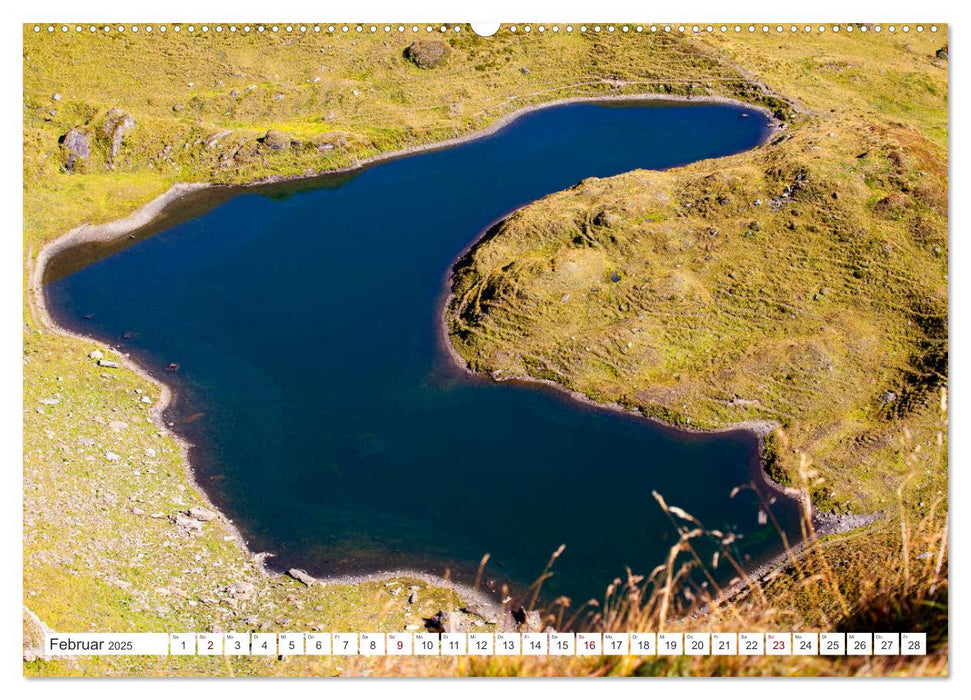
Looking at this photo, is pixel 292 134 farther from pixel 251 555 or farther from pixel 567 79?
pixel 251 555

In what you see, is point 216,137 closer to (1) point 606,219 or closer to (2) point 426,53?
(2) point 426,53

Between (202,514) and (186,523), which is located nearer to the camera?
(186,523)

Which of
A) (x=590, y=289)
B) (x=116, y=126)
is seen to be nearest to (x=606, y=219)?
(x=590, y=289)

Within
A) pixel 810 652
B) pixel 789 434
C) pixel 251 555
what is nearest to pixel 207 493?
pixel 251 555

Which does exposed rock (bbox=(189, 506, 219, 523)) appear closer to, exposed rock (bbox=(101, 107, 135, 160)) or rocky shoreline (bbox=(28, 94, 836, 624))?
rocky shoreline (bbox=(28, 94, 836, 624))

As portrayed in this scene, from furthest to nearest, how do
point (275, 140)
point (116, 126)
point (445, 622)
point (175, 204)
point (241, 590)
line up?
point (275, 140), point (116, 126), point (175, 204), point (241, 590), point (445, 622)

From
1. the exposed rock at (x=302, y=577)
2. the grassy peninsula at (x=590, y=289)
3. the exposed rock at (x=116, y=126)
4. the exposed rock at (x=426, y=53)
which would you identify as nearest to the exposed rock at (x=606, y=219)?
the grassy peninsula at (x=590, y=289)
